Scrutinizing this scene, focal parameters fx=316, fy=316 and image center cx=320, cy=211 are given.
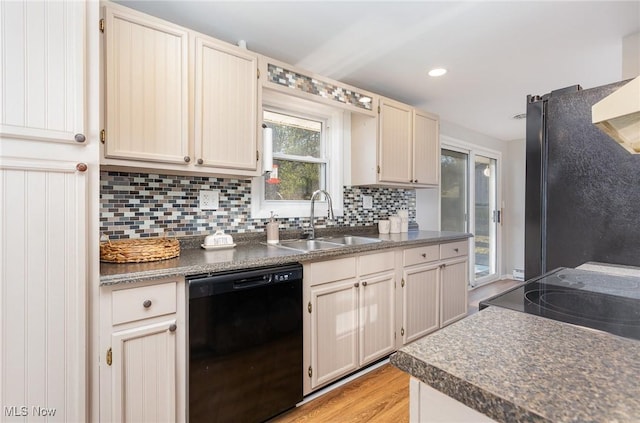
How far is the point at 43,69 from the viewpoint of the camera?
3.70 ft

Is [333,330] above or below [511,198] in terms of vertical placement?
below

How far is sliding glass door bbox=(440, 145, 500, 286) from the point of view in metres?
4.22

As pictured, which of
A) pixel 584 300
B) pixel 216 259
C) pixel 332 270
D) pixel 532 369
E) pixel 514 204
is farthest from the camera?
pixel 514 204

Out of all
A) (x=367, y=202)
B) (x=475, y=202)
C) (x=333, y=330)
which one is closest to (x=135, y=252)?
(x=333, y=330)

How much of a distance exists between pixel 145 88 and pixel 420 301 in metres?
2.37

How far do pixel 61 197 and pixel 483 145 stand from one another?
4.99 m

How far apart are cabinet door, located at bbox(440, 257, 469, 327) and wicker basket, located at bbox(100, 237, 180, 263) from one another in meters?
2.19

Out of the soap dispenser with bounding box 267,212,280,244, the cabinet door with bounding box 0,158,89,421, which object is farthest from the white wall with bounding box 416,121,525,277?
the cabinet door with bounding box 0,158,89,421

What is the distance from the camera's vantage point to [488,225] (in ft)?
16.2

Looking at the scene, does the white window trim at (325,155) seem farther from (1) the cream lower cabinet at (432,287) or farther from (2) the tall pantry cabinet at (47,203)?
(2) the tall pantry cabinet at (47,203)

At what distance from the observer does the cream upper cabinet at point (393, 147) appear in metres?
2.74

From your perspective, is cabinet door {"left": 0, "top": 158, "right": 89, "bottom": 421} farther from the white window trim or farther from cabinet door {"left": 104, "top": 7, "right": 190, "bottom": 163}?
the white window trim

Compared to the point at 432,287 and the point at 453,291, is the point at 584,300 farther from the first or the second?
the point at 453,291

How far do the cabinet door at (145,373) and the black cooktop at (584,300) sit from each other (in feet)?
4.19
